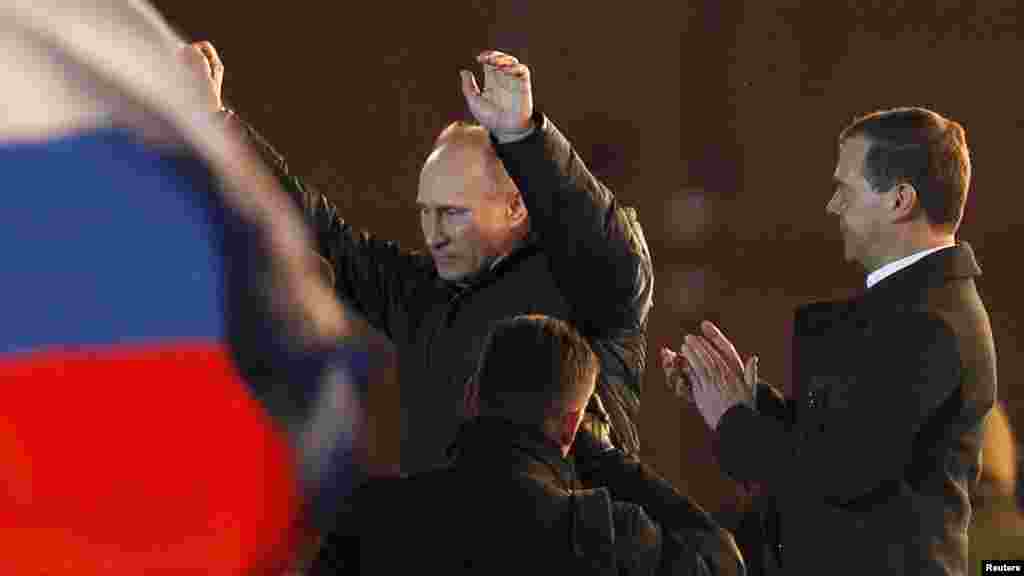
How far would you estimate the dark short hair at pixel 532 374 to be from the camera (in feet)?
5.07

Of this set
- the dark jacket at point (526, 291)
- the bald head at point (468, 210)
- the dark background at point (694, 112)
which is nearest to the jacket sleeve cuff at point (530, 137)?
the dark jacket at point (526, 291)

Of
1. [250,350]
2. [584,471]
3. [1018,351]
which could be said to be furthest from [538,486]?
[1018,351]

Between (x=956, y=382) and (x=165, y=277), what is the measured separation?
2.67 feet

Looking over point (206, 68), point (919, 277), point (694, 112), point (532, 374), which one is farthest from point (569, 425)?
point (694, 112)

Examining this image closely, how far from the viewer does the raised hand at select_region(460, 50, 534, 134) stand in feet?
5.94

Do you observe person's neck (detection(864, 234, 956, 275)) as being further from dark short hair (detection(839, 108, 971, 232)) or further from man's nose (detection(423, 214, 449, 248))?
man's nose (detection(423, 214, 449, 248))

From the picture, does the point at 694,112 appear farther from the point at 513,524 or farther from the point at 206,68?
the point at 513,524

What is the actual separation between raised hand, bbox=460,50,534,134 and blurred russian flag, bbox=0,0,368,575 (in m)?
0.27

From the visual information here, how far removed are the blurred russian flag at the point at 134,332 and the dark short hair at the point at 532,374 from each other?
334mm

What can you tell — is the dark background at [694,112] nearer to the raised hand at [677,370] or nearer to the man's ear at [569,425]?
the raised hand at [677,370]

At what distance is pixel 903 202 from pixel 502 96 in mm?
444

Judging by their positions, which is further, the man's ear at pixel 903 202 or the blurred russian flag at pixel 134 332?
the man's ear at pixel 903 202

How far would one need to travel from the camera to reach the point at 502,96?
183 cm

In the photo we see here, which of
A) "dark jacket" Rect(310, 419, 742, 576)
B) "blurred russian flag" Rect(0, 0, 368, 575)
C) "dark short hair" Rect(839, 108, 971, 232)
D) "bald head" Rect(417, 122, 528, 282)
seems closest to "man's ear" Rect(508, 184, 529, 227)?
"bald head" Rect(417, 122, 528, 282)
